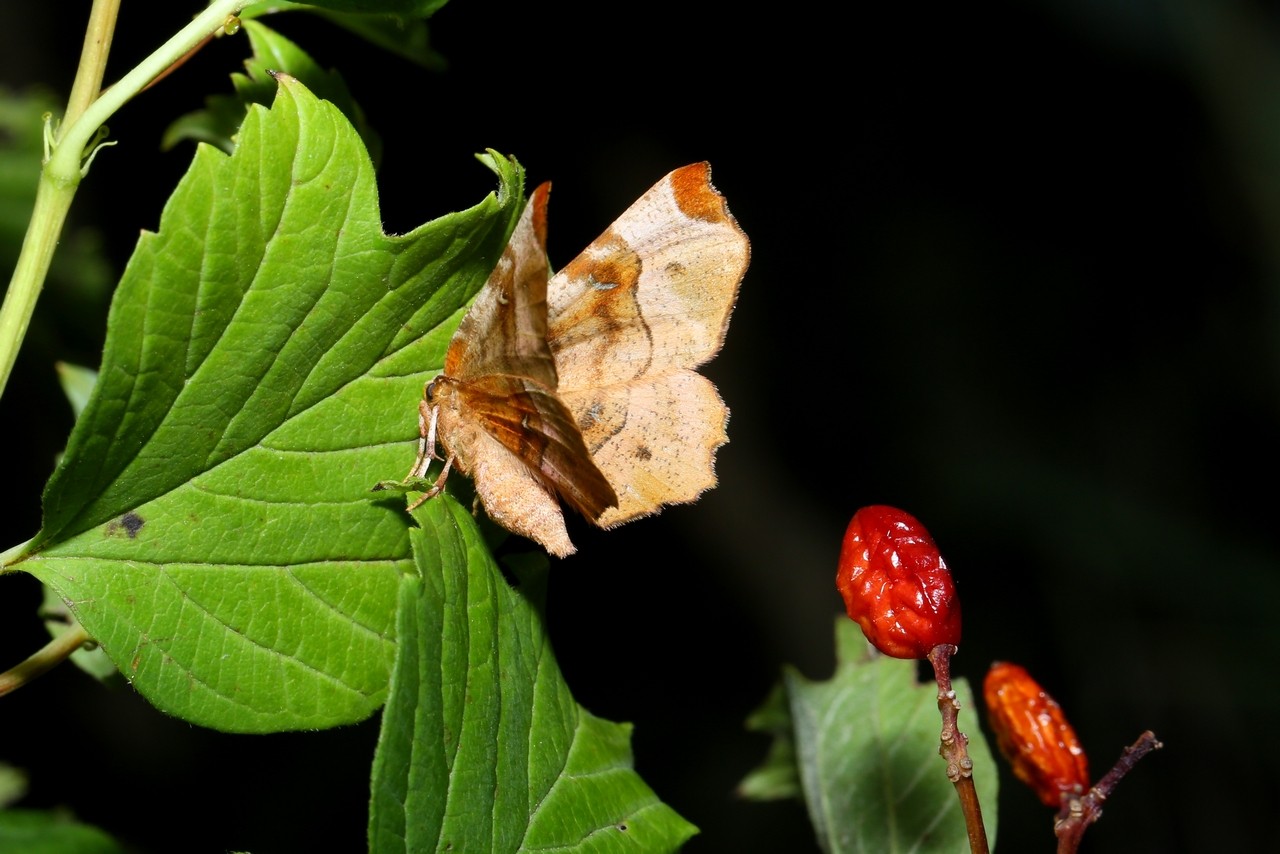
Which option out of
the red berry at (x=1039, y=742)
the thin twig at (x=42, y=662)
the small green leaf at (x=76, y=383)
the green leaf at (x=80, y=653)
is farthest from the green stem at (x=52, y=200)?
the red berry at (x=1039, y=742)

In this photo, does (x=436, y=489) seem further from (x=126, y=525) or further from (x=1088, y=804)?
(x=1088, y=804)

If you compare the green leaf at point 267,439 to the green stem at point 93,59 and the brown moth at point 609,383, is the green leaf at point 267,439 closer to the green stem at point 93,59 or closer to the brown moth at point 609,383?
the brown moth at point 609,383

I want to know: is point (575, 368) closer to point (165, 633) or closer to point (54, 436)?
point (165, 633)

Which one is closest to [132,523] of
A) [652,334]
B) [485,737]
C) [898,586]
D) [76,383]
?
[485,737]

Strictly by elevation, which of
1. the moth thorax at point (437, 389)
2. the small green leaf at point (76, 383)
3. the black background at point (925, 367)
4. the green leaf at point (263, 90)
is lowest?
the black background at point (925, 367)

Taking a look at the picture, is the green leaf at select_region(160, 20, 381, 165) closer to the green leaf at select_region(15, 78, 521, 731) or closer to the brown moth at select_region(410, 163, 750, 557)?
the green leaf at select_region(15, 78, 521, 731)

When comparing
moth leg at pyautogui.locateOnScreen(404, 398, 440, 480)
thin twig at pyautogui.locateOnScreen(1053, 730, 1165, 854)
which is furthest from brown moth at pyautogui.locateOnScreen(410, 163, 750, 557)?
thin twig at pyautogui.locateOnScreen(1053, 730, 1165, 854)
